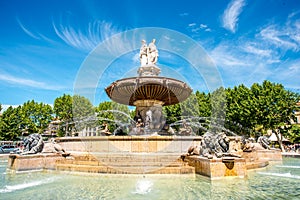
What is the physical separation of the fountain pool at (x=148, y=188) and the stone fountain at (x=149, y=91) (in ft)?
20.7

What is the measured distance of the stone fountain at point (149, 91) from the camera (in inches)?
481

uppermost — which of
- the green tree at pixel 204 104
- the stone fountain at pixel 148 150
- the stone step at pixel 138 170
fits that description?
the green tree at pixel 204 104

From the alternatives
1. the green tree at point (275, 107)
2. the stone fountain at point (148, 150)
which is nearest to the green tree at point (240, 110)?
the green tree at point (275, 107)

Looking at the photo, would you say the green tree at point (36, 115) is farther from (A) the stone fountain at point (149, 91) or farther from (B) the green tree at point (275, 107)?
(B) the green tree at point (275, 107)

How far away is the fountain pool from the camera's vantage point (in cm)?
474

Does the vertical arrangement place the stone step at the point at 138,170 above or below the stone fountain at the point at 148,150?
below

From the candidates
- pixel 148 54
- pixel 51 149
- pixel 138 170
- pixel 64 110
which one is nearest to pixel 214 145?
pixel 138 170

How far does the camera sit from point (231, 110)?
29875 millimetres

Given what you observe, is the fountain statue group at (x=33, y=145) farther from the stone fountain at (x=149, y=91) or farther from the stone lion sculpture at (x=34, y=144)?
the stone fountain at (x=149, y=91)

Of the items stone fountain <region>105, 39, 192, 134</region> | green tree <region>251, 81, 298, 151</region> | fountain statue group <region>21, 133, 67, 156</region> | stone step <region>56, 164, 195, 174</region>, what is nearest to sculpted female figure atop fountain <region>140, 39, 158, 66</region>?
stone fountain <region>105, 39, 192, 134</region>

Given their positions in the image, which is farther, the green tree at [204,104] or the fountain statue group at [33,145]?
the green tree at [204,104]

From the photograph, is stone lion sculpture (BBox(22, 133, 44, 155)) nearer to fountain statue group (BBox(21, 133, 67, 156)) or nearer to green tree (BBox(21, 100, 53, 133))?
fountain statue group (BBox(21, 133, 67, 156))

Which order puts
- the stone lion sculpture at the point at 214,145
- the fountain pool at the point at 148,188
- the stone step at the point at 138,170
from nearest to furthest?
the fountain pool at the point at 148,188 < the stone step at the point at 138,170 < the stone lion sculpture at the point at 214,145

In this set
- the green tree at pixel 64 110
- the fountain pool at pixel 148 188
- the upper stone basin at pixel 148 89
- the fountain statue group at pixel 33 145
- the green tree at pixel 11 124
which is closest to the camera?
the fountain pool at pixel 148 188
